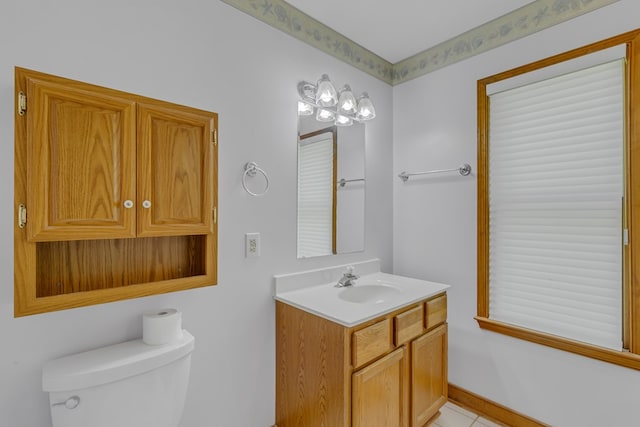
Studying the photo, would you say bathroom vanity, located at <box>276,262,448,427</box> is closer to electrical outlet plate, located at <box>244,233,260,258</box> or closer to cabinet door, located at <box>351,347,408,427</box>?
cabinet door, located at <box>351,347,408,427</box>

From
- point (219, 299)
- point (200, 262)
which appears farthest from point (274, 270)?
point (200, 262)

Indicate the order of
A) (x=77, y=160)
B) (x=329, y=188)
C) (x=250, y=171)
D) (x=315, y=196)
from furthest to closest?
(x=329, y=188), (x=315, y=196), (x=250, y=171), (x=77, y=160)

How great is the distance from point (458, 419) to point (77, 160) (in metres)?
2.42

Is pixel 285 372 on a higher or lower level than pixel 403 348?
lower

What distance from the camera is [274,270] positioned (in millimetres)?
1698

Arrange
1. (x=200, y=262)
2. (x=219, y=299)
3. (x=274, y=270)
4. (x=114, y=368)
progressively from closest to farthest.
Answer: (x=114, y=368) → (x=200, y=262) → (x=219, y=299) → (x=274, y=270)

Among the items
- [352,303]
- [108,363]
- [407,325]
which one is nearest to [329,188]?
[352,303]

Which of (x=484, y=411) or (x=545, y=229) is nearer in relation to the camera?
(x=545, y=229)

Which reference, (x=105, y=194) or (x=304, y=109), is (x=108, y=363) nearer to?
(x=105, y=194)

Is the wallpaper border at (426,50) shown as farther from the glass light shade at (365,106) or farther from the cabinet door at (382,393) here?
the cabinet door at (382,393)

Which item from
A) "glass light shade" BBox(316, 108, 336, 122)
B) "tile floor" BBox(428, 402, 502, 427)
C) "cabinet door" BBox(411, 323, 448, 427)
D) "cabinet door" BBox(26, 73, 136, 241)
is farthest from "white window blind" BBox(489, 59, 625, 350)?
"cabinet door" BBox(26, 73, 136, 241)

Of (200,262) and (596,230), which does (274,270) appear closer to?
(200,262)

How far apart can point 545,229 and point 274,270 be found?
1573 millimetres

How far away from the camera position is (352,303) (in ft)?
5.07
